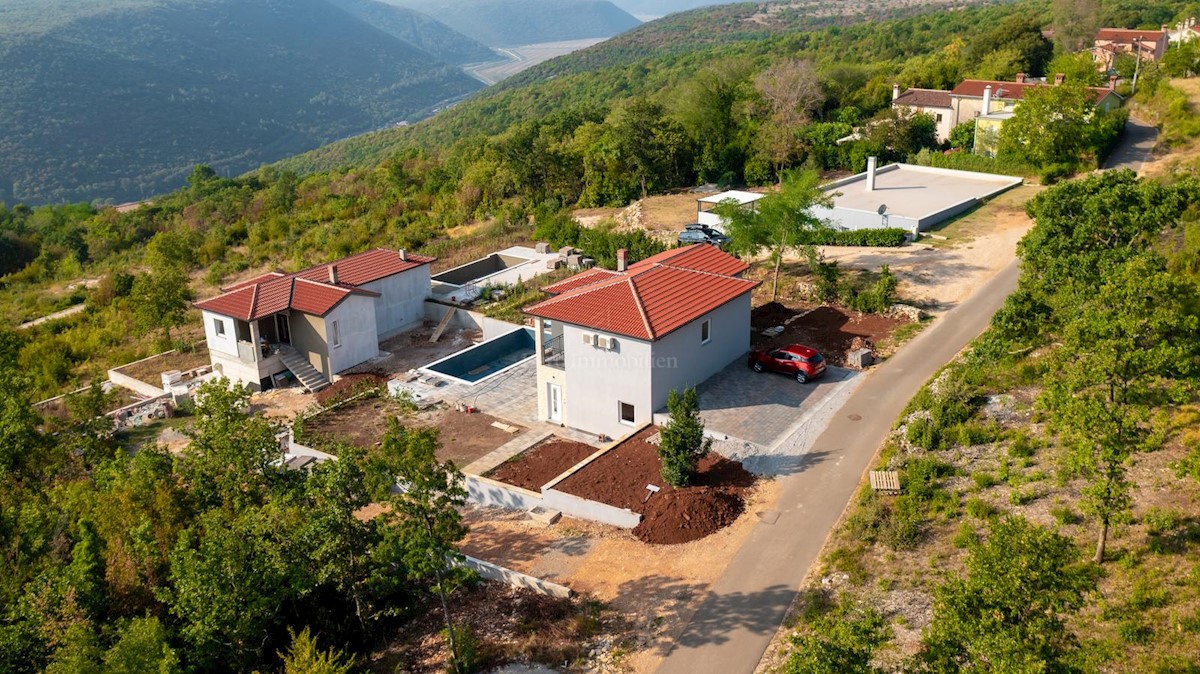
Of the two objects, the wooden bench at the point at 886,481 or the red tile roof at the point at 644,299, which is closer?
the wooden bench at the point at 886,481

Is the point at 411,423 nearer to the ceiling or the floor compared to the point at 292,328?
nearer to the floor

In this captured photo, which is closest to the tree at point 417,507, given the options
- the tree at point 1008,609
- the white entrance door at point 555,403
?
the tree at point 1008,609

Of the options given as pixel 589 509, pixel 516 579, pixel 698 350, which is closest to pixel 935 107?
pixel 698 350

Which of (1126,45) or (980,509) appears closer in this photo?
(980,509)

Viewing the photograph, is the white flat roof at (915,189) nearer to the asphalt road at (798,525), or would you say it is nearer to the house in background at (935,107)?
the house in background at (935,107)

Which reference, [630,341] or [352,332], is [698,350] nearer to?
[630,341]

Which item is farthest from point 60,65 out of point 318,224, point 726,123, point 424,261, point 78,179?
point 424,261

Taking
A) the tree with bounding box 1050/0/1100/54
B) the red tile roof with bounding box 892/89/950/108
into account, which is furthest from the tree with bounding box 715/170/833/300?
the tree with bounding box 1050/0/1100/54
